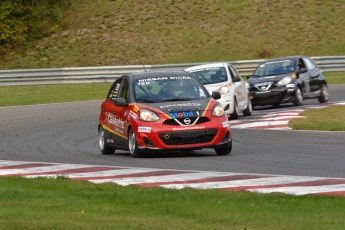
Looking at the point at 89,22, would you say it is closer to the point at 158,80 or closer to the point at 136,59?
the point at 136,59

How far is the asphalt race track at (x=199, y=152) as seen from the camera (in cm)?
1520

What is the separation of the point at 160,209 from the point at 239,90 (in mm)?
15989

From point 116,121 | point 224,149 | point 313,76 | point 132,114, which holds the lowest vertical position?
point 313,76

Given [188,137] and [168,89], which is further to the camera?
[168,89]

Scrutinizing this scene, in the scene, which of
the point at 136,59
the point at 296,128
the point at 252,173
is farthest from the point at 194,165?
the point at 136,59

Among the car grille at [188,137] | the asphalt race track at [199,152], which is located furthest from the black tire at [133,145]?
the car grille at [188,137]

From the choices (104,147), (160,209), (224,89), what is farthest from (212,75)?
(160,209)

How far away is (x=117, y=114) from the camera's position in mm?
18594

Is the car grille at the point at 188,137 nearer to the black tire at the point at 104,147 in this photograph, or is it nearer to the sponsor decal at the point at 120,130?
the sponsor decal at the point at 120,130

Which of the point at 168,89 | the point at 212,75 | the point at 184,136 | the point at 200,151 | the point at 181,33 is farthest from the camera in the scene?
the point at 181,33

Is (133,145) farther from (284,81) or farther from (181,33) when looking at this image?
(181,33)

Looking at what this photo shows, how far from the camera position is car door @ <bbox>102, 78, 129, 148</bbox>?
59.9 feet

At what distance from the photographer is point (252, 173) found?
1419 centimetres

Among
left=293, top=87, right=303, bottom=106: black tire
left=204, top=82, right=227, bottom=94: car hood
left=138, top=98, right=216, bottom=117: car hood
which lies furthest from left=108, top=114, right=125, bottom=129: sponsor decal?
left=293, top=87, right=303, bottom=106: black tire
